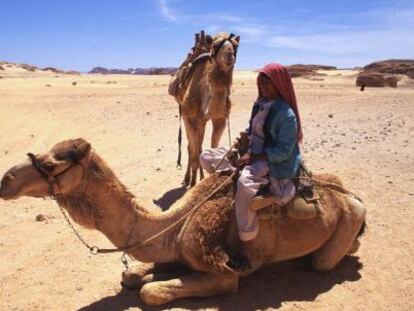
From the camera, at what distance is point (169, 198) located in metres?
8.62

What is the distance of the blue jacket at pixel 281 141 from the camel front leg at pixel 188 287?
111 centimetres

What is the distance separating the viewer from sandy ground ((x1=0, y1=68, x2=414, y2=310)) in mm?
5121

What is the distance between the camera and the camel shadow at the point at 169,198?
8.23 meters

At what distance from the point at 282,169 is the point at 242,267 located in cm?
100

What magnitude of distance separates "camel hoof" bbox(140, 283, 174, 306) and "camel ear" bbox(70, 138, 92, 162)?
4.33 ft

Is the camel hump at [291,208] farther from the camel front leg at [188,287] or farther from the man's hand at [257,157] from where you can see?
the camel front leg at [188,287]

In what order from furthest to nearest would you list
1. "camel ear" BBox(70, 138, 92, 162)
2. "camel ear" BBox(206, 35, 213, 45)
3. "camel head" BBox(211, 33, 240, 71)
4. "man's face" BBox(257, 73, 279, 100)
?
"camel ear" BBox(206, 35, 213, 45), "camel head" BBox(211, 33, 240, 71), "man's face" BBox(257, 73, 279, 100), "camel ear" BBox(70, 138, 92, 162)

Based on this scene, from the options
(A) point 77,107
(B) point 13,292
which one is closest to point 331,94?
(A) point 77,107

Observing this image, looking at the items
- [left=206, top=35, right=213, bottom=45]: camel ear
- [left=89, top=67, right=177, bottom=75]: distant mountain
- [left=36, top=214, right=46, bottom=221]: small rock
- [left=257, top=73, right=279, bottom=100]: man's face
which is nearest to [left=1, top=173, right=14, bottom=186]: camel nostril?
[left=257, top=73, right=279, bottom=100]: man's face

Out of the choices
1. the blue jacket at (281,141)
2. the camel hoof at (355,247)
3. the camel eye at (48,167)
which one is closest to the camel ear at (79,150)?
the camel eye at (48,167)

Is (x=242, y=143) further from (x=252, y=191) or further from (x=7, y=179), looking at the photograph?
(x=7, y=179)

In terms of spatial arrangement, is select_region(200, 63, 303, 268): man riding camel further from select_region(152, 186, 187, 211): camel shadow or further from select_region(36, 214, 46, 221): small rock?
select_region(36, 214, 46, 221): small rock

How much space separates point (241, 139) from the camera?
534 cm

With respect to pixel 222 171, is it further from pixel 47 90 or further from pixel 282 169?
pixel 47 90
